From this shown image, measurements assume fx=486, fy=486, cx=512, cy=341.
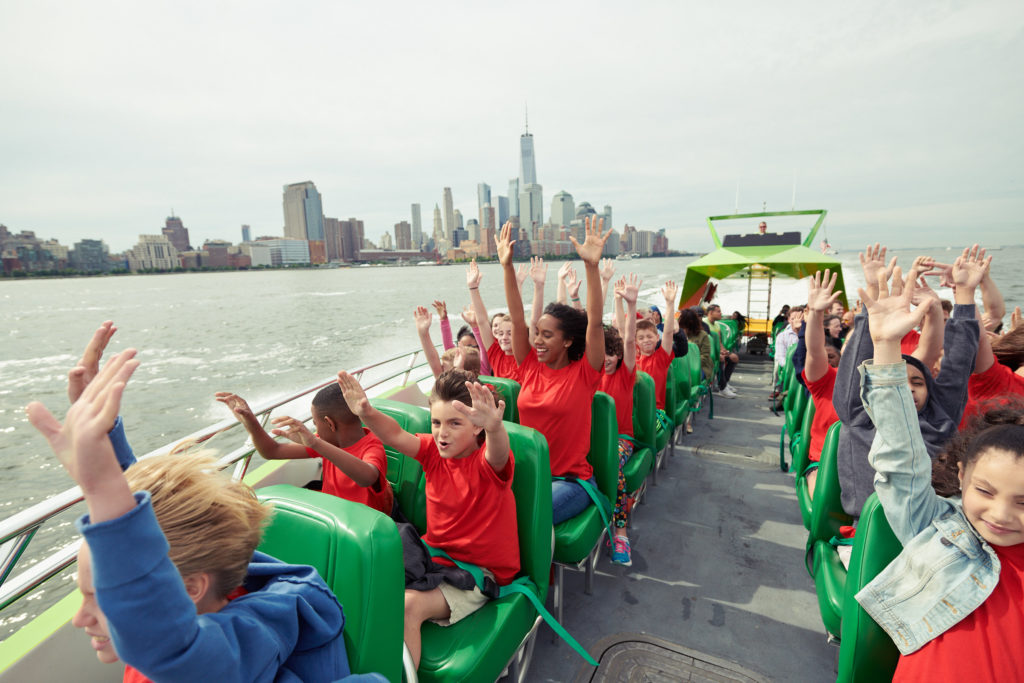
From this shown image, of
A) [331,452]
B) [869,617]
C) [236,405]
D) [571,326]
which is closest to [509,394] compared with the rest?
[571,326]

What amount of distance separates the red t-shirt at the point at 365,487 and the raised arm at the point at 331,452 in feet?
0.20

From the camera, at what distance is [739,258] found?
7.71m

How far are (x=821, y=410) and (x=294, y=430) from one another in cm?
260

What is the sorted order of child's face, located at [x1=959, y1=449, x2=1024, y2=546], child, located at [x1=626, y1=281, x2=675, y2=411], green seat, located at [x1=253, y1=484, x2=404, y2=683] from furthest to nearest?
child, located at [x1=626, y1=281, x2=675, y2=411], green seat, located at [x1=253, y1=484, x2=404, y2=683], child's face, located at [x1=959, y1=449, x2=1024, y2=546]

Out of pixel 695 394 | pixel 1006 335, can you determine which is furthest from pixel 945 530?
pixel 695 394

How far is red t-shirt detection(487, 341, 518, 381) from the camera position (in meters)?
3.23

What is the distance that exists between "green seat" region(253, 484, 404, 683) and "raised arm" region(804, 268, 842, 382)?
6.81 feet

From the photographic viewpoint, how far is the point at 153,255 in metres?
67.4

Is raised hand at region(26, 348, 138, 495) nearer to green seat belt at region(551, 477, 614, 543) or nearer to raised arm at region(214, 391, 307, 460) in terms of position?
raised arm at region(214, 391, 307, 460)

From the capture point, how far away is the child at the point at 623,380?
9.45 ft

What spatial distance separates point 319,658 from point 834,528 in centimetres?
208

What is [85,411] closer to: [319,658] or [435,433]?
[319,658]

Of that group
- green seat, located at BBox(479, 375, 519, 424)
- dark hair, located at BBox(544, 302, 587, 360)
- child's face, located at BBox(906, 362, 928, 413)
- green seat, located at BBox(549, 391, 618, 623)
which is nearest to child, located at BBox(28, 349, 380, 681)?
green seat, located at BBox(549, 391, 618, 623)

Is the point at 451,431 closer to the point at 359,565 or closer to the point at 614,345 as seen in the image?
the point at 359,565
